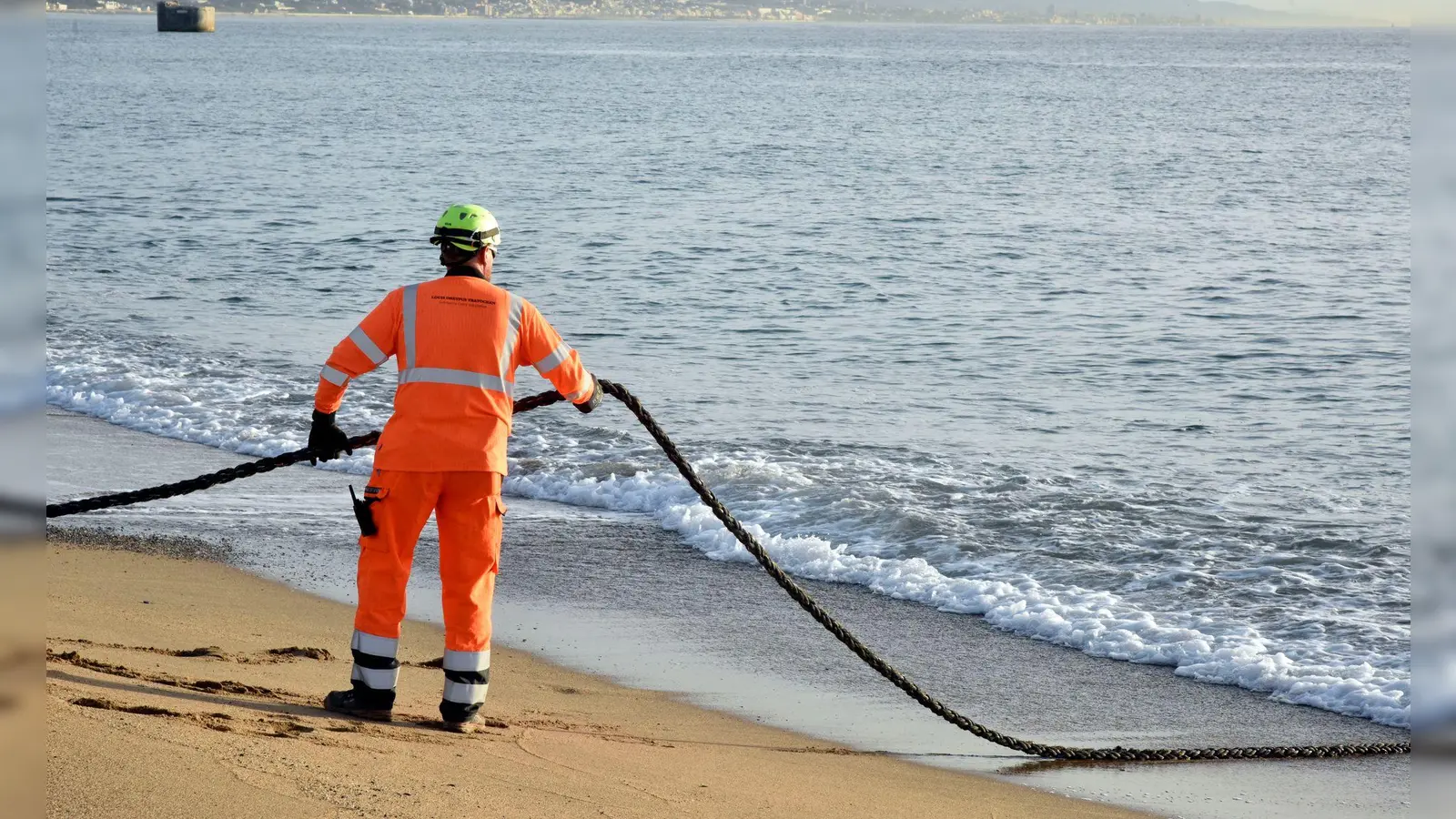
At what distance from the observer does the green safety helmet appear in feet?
15.9

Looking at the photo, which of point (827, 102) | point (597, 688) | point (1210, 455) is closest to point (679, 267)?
point (1210, 455)

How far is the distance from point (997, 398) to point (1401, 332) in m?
6.63

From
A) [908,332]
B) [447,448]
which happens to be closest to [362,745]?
[447,448]

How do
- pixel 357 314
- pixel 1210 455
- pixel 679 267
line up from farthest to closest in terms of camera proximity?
1. pixel 679 267
2. pixel 357 314
3. pixel 1210 455

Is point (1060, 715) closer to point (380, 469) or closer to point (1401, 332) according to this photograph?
point (380, 469)

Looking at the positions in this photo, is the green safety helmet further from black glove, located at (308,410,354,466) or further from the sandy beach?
the sandy beach

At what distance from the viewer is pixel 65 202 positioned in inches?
1091

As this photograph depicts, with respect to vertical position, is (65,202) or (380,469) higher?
(380,469)

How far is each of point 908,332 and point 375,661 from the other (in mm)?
12348

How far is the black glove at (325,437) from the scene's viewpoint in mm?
5000

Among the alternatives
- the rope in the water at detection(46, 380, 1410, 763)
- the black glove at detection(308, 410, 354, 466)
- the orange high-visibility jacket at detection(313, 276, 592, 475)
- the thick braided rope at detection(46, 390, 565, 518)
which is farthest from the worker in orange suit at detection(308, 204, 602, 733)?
the thick braided rope at detection(46, 390, 565, 518)

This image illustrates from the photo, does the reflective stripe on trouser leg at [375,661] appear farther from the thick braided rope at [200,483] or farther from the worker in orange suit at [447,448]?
the thick braided rope at [200,483]

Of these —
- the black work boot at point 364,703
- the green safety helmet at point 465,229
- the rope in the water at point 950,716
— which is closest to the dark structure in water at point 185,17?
the rope in the water at point 950,716

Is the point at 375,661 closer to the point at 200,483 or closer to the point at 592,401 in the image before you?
the point at 592,401
